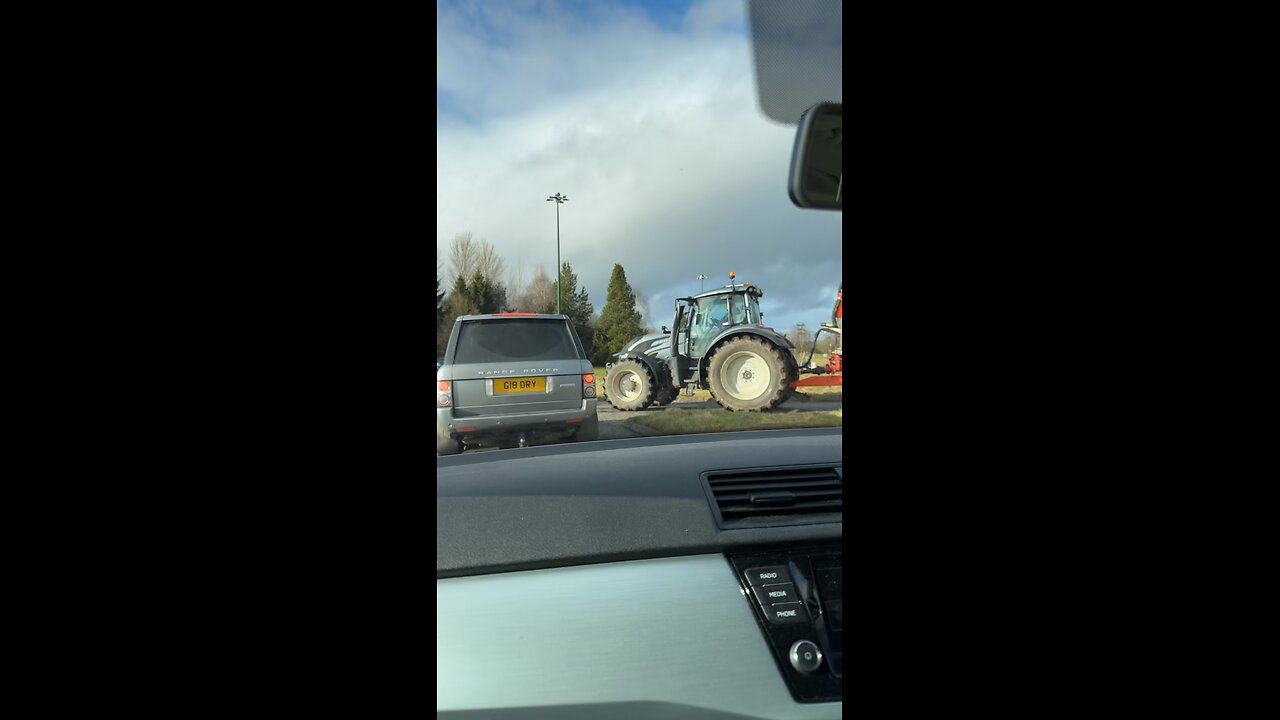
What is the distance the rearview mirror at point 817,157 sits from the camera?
135cm

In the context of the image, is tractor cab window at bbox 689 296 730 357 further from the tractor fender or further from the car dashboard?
the car dashboard

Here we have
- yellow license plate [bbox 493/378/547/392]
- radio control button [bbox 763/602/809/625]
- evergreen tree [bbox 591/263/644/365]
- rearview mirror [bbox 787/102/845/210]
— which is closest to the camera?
rearview mirror [bbox 787/102/845/210]

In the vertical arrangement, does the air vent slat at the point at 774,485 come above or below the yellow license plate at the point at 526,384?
below

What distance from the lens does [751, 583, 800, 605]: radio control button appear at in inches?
60.4

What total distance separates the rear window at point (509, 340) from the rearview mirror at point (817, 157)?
359 cm

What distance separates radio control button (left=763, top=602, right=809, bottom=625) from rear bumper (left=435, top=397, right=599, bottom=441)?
347cm

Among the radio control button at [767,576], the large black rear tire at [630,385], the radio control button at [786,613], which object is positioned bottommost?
the radio control button at [786,613]

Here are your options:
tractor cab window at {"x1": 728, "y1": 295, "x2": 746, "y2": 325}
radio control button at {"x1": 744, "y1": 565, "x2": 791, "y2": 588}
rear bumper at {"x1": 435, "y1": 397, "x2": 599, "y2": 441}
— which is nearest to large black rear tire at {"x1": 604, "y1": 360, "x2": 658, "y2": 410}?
tractor cab window at {"x1": 728, "y1": 295, "x2": 746, "y2": 325}

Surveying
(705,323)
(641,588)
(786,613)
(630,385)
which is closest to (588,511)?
(641,588)

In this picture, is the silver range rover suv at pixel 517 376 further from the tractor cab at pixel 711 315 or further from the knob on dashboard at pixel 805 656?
the knob on dashboard at pixel 805 656

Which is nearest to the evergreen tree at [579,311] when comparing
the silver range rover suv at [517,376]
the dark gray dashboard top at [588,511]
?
the silver range rover suv at [517,376]
